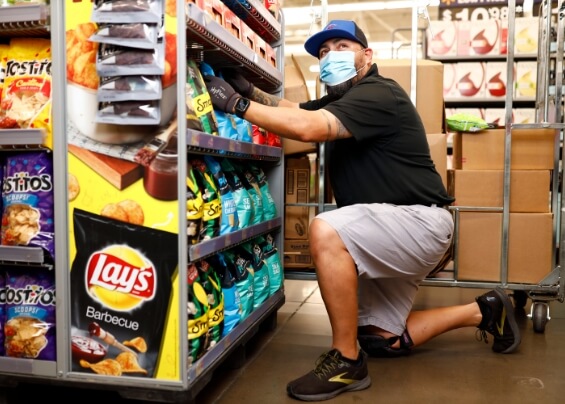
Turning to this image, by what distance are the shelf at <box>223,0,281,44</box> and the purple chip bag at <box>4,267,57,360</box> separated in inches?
54.8

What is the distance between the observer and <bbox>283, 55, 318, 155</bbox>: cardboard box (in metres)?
3.12

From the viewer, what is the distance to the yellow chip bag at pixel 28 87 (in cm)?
173

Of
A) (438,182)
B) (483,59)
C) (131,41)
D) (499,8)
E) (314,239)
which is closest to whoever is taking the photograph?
(131,41)

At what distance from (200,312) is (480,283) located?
176 centimetres

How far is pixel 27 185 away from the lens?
5.75 feet

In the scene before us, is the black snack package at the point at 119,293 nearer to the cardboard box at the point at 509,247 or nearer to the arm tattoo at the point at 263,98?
the arm tattoo at the point at 263,98

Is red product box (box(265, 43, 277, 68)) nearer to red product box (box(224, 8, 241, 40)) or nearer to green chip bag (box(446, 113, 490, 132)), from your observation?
red product box (box(224, 8, 241, 40))

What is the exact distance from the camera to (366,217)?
86.4 inches

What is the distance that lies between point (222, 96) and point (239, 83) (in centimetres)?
42

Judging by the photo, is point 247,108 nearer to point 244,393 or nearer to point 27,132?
point 27,132

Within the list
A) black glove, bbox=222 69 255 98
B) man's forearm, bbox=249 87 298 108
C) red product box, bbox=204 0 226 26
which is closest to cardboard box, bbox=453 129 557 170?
man's forearm, bbox=249 87 298 108

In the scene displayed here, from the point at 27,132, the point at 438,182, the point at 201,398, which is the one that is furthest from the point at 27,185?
the point at 438,182

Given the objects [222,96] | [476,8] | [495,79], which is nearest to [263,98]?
[222,96]

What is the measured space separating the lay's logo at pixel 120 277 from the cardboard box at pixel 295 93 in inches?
60.6
